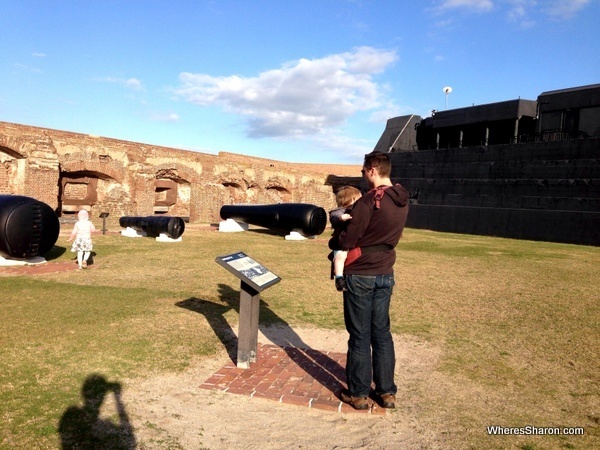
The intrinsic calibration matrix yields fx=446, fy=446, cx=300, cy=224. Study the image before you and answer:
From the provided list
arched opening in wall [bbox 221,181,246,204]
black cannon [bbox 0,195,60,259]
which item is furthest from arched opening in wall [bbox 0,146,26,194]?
arched opening in wall [bbox 221,181,246,204]

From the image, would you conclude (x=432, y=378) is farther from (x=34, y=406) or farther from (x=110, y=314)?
(x=110, y=314)

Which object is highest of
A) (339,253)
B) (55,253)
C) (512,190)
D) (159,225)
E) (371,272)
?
(512,190)

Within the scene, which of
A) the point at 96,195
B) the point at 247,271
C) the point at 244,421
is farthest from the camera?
the point at 96,195

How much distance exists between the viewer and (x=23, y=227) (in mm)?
7848

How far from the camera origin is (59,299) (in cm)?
563

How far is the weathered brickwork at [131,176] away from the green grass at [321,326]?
28.3 feet

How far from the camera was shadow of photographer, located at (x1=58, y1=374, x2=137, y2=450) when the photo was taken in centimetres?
240

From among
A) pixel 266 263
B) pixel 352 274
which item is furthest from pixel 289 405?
pixel 266 263

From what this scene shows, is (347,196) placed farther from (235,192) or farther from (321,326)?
(235,192)

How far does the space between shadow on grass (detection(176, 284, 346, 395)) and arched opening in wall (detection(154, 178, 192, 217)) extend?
17380 millimetres

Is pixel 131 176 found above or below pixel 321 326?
above

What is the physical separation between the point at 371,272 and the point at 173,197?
2186cm

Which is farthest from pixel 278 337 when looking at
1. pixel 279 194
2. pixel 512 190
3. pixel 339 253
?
pixel 279 194

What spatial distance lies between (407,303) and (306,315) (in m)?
1.59
